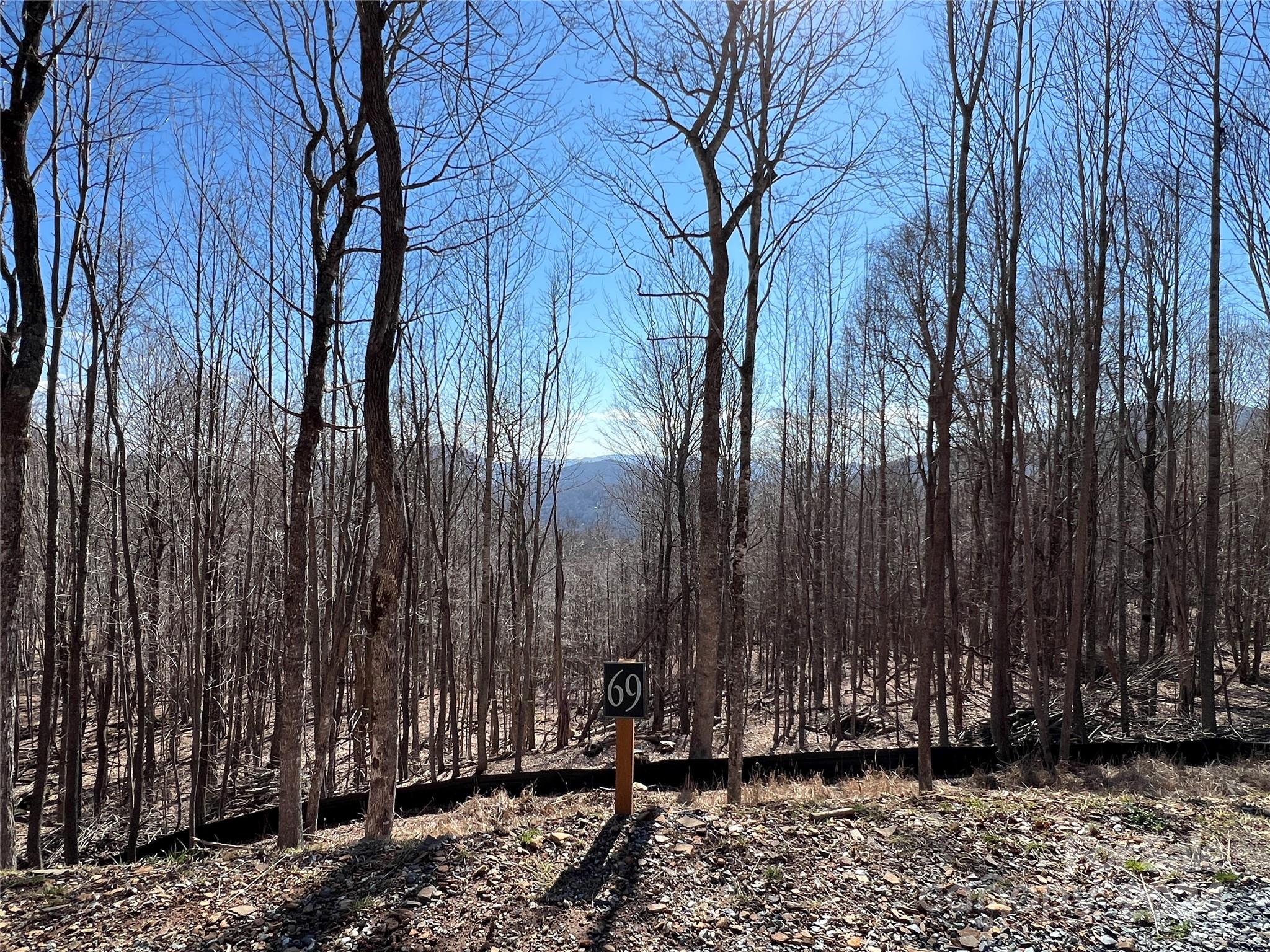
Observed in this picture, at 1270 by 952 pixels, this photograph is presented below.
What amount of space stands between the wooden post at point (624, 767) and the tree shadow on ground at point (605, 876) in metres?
0.12

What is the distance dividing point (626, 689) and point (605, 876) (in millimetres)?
1049

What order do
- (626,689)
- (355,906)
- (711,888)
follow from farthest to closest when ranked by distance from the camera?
(626,689) < (711,888) < (355,906)

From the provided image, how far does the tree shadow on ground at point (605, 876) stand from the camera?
11.6 ft

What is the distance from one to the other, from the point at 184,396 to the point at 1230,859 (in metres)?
13.1

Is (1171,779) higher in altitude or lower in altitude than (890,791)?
lower

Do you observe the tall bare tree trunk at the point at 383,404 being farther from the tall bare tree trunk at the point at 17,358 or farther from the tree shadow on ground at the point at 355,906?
the tall bare tree trunk at the point at 17,358

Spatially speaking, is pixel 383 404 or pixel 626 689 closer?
pixel 626 689

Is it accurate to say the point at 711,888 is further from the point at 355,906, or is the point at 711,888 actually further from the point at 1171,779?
the point at 1171,779

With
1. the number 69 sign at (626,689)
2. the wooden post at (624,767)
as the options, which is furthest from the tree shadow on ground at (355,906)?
the number 69 sign at (626,689)

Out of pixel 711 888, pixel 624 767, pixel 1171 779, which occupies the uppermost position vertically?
pixel 624 767

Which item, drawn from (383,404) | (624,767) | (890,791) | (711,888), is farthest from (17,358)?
(890,791)

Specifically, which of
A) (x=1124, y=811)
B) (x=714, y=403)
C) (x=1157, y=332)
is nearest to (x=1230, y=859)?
(x=1124, y=811)

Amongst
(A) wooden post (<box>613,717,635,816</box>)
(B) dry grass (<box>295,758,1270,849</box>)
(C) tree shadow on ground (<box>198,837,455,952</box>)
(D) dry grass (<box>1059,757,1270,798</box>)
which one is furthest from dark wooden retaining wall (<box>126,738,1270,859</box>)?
(C) tree shadow on ground (<box>198,837,455,952</box>)

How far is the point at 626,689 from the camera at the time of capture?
4.60 meters
